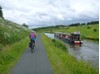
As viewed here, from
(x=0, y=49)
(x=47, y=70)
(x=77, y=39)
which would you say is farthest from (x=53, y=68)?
(x=77, y=39)

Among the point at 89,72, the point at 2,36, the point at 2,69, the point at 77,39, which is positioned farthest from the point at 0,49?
the point at 77,39

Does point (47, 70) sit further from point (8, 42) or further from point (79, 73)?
point (8, 42)

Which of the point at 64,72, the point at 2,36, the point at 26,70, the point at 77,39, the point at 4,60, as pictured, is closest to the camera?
the point at 64,72

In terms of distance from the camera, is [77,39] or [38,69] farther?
[77,39]

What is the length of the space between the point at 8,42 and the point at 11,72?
60.7 ft

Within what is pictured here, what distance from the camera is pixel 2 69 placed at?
53.0 ft

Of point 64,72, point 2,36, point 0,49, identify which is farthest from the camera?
point 2,36

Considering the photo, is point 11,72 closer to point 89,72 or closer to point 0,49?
point 89,72

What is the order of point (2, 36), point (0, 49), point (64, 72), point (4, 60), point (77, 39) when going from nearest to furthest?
point (64, 72) → point (4, 60) → point (0, 49) → point (2, 36) → point (77, 39)

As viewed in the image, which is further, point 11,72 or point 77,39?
point 77,39

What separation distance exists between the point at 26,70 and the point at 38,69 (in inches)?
28.3

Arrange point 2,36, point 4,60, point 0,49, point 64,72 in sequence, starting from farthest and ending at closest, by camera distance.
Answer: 1. point 2,36
2. point 0,49
3. point 4,60
4. point 64,72

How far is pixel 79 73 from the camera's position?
1561 cm

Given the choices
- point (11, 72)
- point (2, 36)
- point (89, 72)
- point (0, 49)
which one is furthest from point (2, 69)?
point (2, 36)
